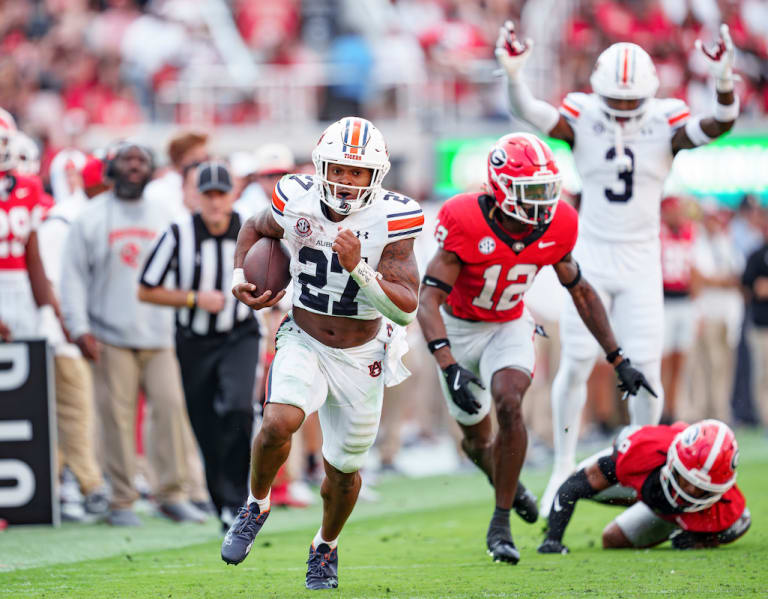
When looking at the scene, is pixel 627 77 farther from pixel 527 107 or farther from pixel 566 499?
pixel 566 499

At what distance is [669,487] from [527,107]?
2292 millimetres

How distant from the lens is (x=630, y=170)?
7496 mm

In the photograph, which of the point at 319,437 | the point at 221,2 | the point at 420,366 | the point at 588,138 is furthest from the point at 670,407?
the point at 221,2

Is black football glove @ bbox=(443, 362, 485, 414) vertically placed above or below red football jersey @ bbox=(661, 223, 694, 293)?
above

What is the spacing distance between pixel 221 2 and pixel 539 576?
1315 cm

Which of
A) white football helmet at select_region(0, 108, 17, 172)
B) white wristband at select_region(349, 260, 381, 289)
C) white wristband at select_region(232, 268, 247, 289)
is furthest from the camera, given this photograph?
white football helmet at select_region(0, 108, 17, 172)

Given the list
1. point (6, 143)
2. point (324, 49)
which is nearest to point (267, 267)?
point (6, 143)

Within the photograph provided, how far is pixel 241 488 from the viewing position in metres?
7.56

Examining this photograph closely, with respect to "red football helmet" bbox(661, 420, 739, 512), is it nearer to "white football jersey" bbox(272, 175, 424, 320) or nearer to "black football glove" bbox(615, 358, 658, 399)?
"black football glove" bbox(615, 358, 658, 399)

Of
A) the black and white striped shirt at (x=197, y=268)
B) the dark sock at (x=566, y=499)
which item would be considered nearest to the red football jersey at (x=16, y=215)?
the black and white striped shirt at (x=197, y=268)

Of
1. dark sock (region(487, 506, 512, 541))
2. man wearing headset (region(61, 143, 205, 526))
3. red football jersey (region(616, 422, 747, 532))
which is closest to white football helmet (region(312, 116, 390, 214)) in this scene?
dark sock (region(487, 506, 512, 541))

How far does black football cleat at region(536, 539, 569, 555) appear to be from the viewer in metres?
6.60

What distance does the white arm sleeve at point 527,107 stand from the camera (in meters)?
7.42

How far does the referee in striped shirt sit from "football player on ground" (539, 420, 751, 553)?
188 centimetres
